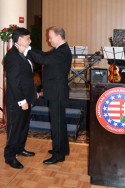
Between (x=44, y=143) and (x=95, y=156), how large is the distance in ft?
4.77

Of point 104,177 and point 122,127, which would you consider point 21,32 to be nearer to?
point 122,127

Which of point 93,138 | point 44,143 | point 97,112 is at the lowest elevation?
point 44,143

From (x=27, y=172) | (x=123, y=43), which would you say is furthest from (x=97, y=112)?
(x=123, y=43)

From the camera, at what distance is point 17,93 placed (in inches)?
121

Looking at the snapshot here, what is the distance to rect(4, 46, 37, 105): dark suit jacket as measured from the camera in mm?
3021

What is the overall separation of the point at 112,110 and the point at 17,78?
1.00m

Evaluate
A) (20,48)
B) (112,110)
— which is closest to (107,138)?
(112,110)

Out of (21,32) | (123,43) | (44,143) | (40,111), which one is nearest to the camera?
(21,32)

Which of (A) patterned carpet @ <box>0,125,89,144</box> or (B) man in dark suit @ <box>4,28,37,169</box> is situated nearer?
(B) man in dark suit @ <box>4,28,37,169</box>

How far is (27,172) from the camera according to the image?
316 centimetres

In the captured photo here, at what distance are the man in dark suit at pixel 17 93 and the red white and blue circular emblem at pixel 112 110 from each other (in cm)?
85

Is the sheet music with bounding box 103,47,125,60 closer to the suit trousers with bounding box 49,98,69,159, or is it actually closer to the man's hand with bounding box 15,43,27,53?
the suit trousers with bounding box 49,98,69,159

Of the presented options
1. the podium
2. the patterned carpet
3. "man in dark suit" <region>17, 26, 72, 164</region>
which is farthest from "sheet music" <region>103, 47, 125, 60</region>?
the podium

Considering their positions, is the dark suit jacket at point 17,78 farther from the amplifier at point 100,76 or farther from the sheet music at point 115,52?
the sheet music at point 115,52
